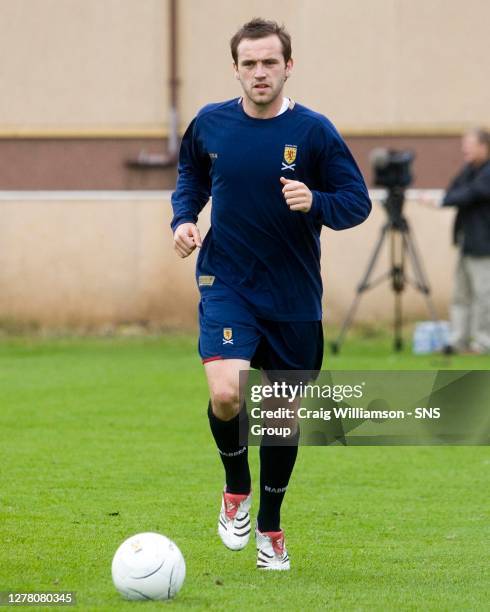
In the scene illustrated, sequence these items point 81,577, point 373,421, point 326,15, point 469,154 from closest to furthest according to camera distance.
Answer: point 81,577
point 373,421
point 469,154
point 326,15

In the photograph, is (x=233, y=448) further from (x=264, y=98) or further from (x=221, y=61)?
(x=221, y=61)

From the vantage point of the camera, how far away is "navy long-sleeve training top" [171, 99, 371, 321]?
6.60m

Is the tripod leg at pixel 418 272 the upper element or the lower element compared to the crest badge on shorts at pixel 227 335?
lower

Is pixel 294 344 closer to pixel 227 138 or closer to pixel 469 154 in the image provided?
pixel 227 138

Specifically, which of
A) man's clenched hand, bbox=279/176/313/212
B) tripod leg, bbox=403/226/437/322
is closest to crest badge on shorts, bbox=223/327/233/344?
man's clenched hand, bbox=279/176/313/212

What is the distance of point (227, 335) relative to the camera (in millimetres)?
6586

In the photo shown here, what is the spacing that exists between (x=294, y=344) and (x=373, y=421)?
0.79m

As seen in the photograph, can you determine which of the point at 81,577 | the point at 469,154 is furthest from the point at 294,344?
the point at 469,154

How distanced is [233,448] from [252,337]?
0.57 m

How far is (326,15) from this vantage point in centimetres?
2006

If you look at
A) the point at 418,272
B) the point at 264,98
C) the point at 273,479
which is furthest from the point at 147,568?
the point at 418,272

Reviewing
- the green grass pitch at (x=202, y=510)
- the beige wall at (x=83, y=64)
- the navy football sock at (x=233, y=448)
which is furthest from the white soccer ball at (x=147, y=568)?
the beige wall at (x=83, y=64)

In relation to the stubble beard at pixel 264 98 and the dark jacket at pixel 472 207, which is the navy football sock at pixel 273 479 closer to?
the stubble beard at pixel 264 98

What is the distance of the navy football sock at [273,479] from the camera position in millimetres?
6801
